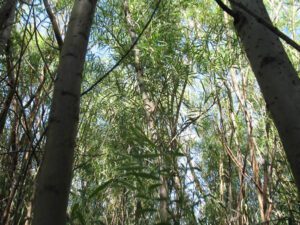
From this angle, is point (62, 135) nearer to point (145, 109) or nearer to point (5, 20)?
point (5, 20)

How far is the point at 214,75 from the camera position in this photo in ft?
10.3

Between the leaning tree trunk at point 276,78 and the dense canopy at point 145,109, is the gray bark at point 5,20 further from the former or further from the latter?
the leaning tree trunk at point 276,78

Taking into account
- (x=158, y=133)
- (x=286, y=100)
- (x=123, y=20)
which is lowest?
(x=286, y=100)

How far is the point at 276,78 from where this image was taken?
0.76m

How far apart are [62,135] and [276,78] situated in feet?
1.45

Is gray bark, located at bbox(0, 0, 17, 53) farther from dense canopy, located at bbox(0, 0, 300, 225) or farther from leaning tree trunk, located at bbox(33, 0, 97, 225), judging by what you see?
leaning tree trunk, located at bbox(33, 0, 97, 225)

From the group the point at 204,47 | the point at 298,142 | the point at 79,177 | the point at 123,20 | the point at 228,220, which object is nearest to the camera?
the point at 298,142

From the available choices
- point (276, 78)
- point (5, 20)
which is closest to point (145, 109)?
point (5, 20)

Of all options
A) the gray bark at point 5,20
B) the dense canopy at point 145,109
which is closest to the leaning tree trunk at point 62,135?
the dense canopy at point 145,109

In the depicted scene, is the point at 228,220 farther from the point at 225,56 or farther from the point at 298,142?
the point at 298,142

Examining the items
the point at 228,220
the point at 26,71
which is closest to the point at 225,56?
the point at 228,220

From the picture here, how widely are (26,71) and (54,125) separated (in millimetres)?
2679

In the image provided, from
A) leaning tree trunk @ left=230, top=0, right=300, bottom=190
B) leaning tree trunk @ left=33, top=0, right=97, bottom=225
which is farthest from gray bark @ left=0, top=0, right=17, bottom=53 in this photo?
leaning tree trunk @ left=230, top=0, right=300, bottom=190

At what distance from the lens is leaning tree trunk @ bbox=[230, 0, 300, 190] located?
0.68 m
